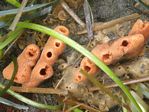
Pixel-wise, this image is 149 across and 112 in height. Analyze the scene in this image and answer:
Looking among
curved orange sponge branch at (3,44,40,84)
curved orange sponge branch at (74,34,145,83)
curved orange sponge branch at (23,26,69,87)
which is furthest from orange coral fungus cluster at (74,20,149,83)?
Answer: curved orange sponge branch at (3,44,40,84)

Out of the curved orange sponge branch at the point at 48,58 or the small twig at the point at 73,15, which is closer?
the curved orange sponge branch at the point at 48,58

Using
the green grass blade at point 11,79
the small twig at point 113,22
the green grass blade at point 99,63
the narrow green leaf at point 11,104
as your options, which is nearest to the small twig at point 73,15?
the small twig at point 113,22

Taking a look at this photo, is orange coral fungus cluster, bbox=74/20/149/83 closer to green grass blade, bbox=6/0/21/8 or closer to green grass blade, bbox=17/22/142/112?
green grass blade, bbox=17/22/142/112

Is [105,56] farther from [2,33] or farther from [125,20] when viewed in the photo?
[2,33]

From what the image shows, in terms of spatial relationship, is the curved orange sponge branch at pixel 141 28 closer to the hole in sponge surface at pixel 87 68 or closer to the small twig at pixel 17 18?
the hole in sponge surface at pixel 87 68

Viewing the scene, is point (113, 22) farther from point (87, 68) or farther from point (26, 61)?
point (26, 61)

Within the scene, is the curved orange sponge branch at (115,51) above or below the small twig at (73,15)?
below
